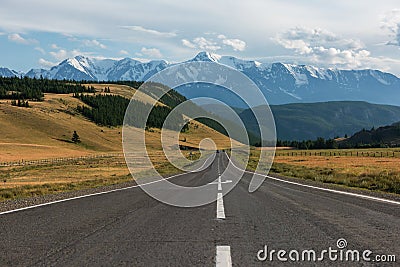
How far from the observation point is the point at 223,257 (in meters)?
6.25

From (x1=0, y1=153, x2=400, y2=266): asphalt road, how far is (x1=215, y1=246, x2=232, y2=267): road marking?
1 centimetres

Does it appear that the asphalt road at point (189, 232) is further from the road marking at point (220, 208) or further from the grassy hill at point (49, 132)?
the grassy hill at point (49, 132)

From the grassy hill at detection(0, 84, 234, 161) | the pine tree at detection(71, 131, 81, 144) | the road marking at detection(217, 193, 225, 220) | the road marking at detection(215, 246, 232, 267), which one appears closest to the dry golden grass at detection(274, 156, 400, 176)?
the road marking at detection(217, 193, 225, 220)

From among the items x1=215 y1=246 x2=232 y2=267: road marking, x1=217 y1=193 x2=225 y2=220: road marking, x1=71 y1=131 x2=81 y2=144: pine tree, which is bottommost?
x1=71 y1=131 x2=81 y2=144: pine tree

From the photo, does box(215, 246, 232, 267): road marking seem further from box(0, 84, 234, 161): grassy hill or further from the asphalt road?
box(0, 84, 234, 161): grassy hill

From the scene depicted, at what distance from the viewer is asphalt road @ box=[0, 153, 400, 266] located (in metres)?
6.36

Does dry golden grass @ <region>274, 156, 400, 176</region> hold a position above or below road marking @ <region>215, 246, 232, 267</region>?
below

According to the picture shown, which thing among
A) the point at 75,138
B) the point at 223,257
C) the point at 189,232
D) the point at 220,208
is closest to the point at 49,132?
the point at 75,138

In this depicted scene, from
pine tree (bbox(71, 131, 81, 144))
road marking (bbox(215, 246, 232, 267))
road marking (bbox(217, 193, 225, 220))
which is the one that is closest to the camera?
road marking (bbox(215, 246, 232, 267))

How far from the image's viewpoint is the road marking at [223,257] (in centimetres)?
586

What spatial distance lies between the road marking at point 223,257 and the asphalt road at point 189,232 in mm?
15

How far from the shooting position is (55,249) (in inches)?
274

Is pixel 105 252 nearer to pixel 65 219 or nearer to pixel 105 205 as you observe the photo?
pixel 65 219

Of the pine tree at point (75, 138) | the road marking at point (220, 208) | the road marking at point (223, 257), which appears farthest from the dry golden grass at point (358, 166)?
the pine tree at point (75, 138)
